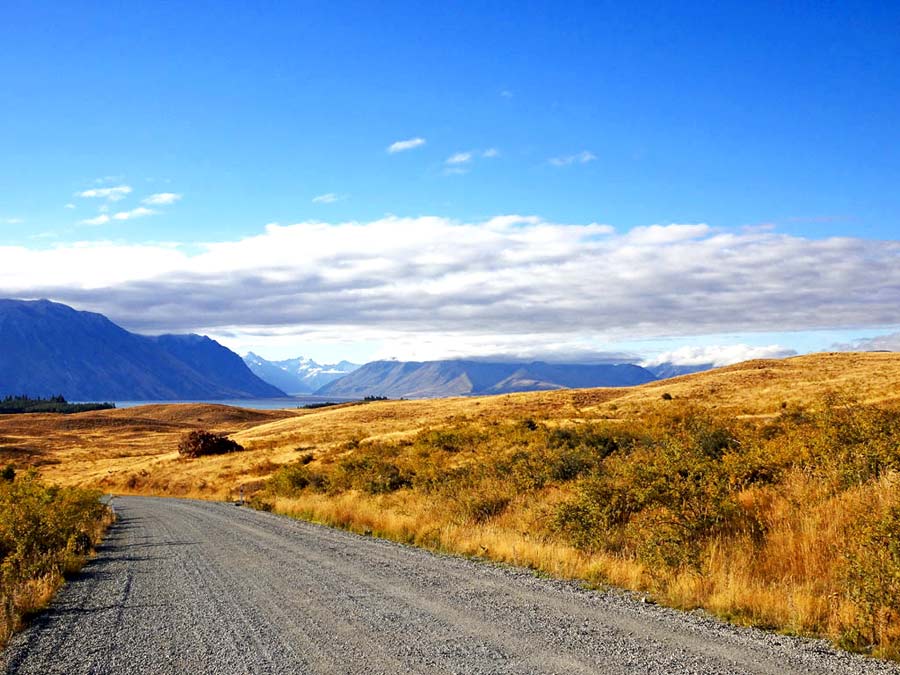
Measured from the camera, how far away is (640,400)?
65375mm

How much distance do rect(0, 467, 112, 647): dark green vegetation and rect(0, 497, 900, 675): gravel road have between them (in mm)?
392

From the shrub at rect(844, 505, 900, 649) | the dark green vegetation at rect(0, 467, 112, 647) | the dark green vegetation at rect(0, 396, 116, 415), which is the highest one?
the shrub at rect(844, 505, 900, 649)

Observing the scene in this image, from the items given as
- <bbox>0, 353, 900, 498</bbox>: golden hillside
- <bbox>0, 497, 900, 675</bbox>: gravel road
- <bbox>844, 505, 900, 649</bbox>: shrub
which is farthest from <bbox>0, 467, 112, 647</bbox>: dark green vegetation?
<bbox>0, 353, 900, 498</bbox>: golden hillside

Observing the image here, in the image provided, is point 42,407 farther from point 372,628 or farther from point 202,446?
point 372,628

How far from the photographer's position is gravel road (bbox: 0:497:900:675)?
763 centimetres

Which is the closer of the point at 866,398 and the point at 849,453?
the point at 849,453

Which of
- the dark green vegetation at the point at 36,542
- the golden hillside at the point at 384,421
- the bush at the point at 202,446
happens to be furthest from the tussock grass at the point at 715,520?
the bush at the point at 202,446

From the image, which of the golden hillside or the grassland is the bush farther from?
the grassland

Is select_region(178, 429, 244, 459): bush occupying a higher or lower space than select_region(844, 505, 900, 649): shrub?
lower

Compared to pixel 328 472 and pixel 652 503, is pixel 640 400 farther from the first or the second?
pixel 652 503

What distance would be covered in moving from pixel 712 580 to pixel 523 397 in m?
73.0

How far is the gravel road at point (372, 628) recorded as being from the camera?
25.0 ft

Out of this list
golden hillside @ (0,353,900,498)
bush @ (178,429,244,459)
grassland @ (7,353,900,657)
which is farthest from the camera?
bush @ (178,429,244,459)

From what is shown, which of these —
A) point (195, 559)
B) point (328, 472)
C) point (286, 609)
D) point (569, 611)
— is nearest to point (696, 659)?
point (569, 611)
